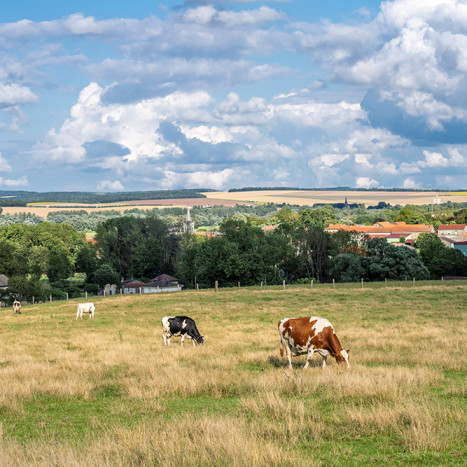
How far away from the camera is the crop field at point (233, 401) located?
8.16 m

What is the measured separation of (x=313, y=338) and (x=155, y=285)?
82589 millimetres

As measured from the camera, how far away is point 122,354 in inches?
794

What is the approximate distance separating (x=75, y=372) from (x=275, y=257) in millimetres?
73100

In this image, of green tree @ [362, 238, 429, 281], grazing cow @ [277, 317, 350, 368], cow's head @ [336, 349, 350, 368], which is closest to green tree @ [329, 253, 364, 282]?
green tree @ [362, 238, 429, 281]

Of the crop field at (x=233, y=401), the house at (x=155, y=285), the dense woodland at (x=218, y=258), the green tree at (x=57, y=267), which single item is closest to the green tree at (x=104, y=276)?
the dense woodland at (x=218, y=258)

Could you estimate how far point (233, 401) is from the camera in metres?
12.3

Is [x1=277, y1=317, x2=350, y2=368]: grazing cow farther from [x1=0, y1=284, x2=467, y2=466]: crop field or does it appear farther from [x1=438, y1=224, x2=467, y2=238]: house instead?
[x1=438, y1=224, x2=467, y2=238]: house

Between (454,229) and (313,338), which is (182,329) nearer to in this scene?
(313,338)

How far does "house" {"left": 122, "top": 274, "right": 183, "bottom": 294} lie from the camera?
95.4 meters

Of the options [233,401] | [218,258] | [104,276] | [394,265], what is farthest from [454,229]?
[233,401]

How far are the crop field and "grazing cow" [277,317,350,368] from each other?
449mm

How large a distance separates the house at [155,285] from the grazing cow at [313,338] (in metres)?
78.8

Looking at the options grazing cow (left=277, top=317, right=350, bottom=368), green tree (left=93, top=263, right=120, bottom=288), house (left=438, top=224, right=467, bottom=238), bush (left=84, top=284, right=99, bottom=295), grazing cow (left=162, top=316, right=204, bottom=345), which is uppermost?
house (left=438, top=224, right=467, bottom=238)

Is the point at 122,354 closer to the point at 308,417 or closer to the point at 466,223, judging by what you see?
the point at 308,417
